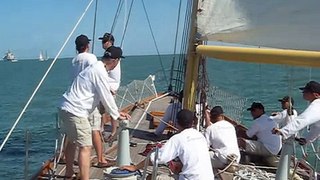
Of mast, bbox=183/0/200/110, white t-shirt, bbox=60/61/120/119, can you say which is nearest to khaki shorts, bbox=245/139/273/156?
mast, bbox=183/0/200/110

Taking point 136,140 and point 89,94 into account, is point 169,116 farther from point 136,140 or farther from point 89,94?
point 89,94

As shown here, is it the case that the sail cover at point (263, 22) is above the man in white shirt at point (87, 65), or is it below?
above

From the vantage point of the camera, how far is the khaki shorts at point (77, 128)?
6250 mm

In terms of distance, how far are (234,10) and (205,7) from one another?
17.9 inches

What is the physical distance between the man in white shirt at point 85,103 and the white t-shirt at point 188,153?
114 cm

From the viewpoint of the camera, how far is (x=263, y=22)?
634 cm

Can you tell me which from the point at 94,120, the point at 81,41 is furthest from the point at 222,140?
the point at 81,41

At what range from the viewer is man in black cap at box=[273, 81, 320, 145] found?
5703 mm

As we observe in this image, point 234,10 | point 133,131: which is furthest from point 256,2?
point 133,131

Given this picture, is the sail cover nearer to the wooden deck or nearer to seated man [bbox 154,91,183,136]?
the wooden deck

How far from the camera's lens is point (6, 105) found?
117 feet

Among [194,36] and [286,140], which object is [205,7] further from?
[286,140]

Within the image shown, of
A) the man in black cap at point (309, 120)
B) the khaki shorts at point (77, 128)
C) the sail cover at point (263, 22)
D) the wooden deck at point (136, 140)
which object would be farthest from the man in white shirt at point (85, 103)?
the man in black cap at point (309, 120)

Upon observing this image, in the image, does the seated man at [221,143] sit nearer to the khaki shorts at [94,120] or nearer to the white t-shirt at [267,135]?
the white t-shirt at [267,135]
